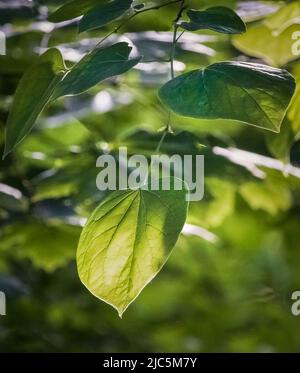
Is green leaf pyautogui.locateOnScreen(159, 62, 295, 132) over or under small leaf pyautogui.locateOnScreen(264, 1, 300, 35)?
over

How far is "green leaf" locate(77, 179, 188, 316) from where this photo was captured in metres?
0.50

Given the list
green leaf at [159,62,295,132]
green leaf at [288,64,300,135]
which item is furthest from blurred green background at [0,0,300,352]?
green leaf at [159,62,295,132]

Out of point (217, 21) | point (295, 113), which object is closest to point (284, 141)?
point (295, 113)

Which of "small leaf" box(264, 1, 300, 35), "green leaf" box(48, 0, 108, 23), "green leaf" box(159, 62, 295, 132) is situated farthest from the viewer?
"small leaf" box(264, 1, 300, 35)

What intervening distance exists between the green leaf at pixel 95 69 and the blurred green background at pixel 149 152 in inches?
3.1

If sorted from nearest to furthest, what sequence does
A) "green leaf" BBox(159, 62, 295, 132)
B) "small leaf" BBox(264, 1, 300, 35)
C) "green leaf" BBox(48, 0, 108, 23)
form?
"green leaf" BBox(159, 62, 295, 132), "green leaf" BBox(48, 0, 108, 23), "small leaf" BBox(264, 1, 300, 35)

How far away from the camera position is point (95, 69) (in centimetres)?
52

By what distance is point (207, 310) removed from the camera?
180 cm

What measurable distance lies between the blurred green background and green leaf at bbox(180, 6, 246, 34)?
0.20ft

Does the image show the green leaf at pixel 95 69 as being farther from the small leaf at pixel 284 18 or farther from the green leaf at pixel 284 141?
the small leaf at pixel 284 18

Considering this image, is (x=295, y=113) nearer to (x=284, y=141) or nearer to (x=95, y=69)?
(x=284, y=141)

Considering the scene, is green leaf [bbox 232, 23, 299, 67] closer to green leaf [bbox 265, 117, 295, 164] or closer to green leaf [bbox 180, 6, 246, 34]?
green leaf [bbox 265, 117, 295, 164]

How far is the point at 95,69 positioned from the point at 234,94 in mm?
104

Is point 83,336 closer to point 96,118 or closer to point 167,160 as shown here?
point 96,118
